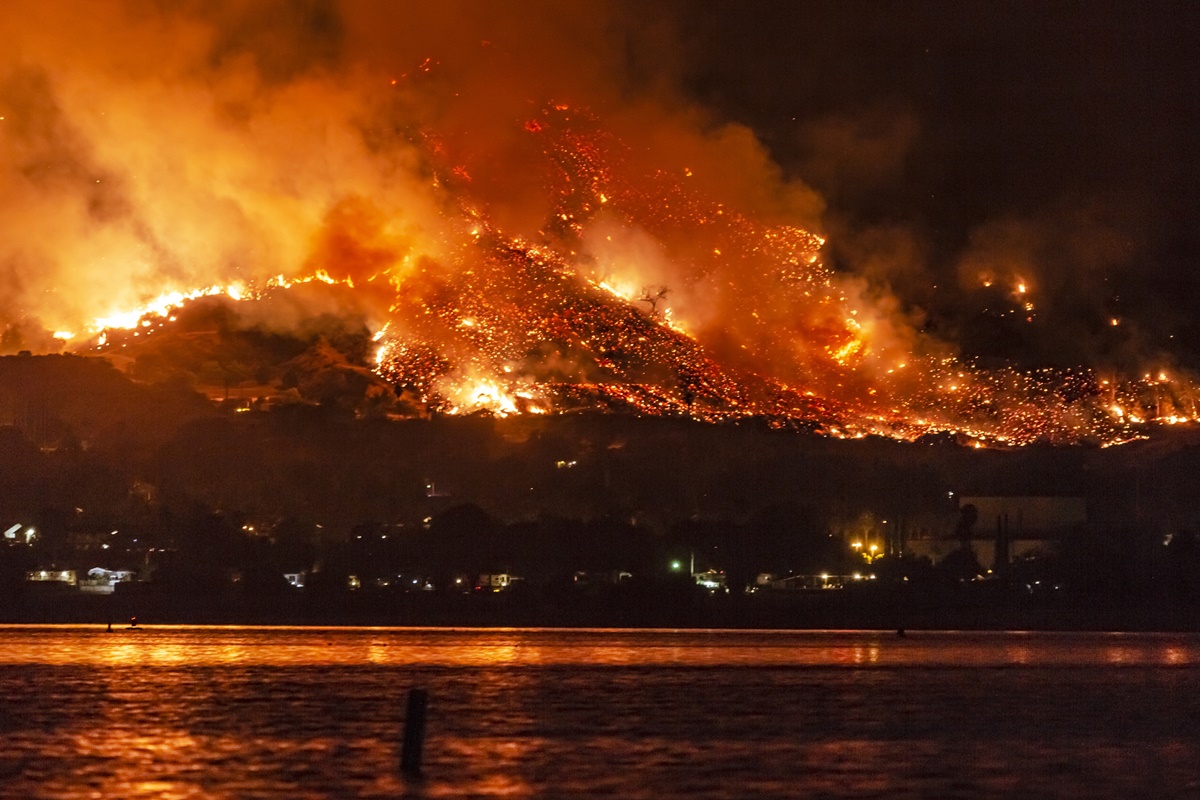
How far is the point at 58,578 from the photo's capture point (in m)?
71.5

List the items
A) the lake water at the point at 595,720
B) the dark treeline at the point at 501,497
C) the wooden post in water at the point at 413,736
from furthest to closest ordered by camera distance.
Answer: the dark treeline at the point at 501,497 < the wooden post in water at the point at 413,736 < the lake water at the point at 595,720

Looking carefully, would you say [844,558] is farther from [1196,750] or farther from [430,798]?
[430,798]

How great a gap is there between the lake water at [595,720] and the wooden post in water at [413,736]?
0.30m

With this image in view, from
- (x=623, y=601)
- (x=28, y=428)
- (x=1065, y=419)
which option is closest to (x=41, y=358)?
(x=28, y=428)

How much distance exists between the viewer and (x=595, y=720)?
30.5 meters

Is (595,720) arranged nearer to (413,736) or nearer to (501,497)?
(413,736)

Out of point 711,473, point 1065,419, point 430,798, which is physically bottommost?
point 430,798

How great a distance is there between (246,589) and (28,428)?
52.4 metres

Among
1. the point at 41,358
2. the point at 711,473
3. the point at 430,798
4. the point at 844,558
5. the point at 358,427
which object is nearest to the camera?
the point at 430,798

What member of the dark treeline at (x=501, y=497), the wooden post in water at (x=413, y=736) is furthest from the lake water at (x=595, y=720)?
the dark treeline at (x=501, y=497)

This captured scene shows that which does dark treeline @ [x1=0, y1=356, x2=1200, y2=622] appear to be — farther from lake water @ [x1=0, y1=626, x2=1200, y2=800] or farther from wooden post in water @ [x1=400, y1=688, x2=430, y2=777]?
wooden post in water @ [x1=400, y1=688, x2=430, y2=777]

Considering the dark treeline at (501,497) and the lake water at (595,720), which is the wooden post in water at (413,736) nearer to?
the lake water at (595,720)

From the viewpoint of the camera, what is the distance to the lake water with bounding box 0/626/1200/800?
921 inches

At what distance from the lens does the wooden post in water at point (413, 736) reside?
23.8 m
